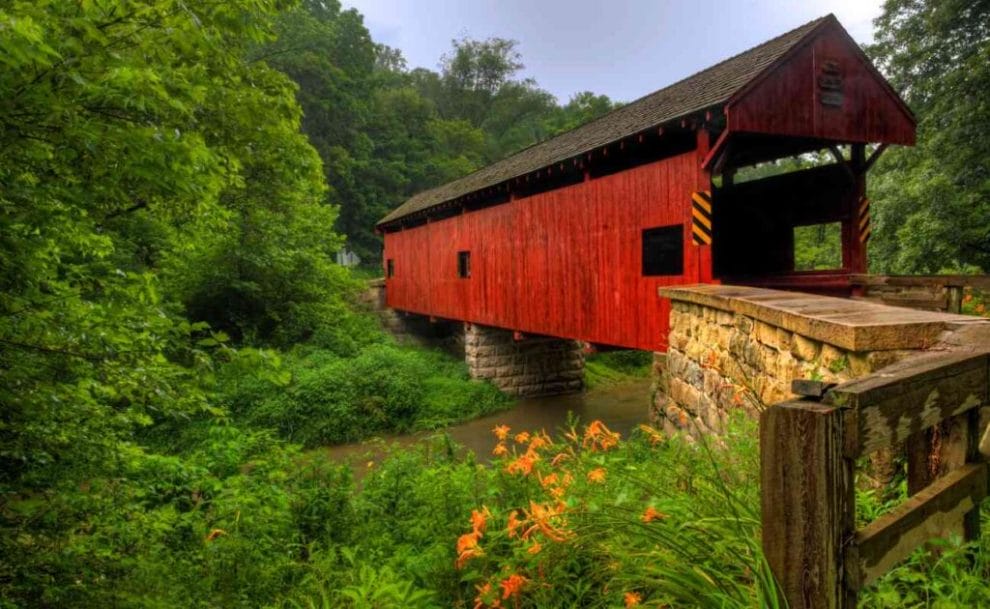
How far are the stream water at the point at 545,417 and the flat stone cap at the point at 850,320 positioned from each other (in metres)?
6.63

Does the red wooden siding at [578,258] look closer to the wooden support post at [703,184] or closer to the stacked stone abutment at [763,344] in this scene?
the wooden support post at [703,184]

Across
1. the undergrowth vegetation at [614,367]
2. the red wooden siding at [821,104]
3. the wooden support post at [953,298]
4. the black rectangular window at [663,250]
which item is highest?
the red wooden siding at [821,104]

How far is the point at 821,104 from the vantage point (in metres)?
7.50

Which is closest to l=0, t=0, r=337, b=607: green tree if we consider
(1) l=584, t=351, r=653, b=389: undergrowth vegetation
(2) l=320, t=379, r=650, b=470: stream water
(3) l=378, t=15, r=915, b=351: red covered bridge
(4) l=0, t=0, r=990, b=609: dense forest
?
(4) l=0, t=0, r=990, b=609: dense forest

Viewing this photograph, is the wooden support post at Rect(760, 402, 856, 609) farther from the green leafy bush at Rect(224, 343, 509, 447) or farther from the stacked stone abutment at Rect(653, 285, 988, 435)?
the green leafy bush at Rect(224, 343, 509, 447)

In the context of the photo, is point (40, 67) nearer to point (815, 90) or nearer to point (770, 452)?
point (770, 452)

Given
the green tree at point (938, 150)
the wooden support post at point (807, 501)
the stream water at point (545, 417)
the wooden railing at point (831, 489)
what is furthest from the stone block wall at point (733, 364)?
the green tree at point (938, 150)

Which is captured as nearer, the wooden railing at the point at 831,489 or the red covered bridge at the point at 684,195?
the wooden railing at the point at 831,489

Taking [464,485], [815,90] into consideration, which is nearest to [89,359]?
[464,485]

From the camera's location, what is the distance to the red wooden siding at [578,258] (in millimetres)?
7887

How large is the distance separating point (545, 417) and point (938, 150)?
1017 cm

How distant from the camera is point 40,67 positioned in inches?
91.3

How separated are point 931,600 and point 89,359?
11.4ft

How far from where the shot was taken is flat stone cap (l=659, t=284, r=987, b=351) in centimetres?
245
